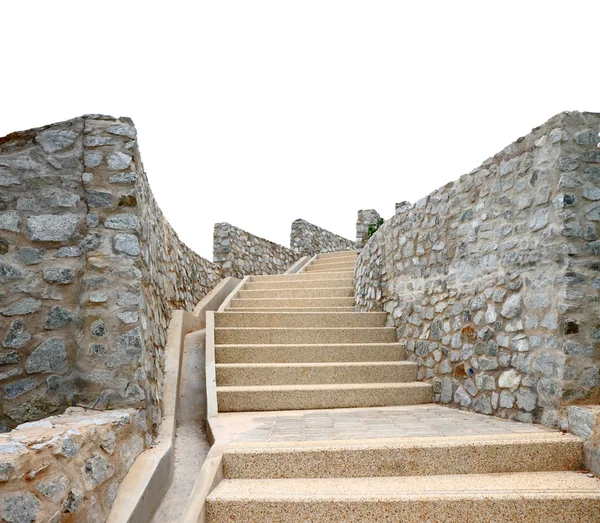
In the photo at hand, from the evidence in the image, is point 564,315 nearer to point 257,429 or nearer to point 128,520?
point 257,429

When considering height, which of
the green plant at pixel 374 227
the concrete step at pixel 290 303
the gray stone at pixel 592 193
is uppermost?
the green plant at pixel 374 227

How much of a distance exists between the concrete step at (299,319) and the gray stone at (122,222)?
Result: 227 centimetres

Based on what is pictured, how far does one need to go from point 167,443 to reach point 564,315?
2669 millimetres

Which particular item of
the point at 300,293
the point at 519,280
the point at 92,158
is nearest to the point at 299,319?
the point at 300,293

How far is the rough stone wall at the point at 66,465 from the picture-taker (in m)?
1.58

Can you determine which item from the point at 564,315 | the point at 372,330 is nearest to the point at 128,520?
the point at 564,315

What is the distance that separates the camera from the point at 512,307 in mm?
2979

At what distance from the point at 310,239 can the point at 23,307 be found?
1006cm

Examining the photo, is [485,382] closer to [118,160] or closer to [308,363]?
[308,363]

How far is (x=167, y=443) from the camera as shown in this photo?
2855mm

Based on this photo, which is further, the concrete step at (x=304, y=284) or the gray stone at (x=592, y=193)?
the concrete step at (x=304, y=284)

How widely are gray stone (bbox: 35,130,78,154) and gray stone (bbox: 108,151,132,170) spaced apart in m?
0.28

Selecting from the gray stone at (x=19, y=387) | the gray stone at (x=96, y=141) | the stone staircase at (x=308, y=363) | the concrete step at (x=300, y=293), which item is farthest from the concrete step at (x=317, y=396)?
the concrete step at (x=300, y=293)

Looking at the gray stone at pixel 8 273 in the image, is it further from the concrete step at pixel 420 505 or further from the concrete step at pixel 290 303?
the concrete step at pixel 290 303
